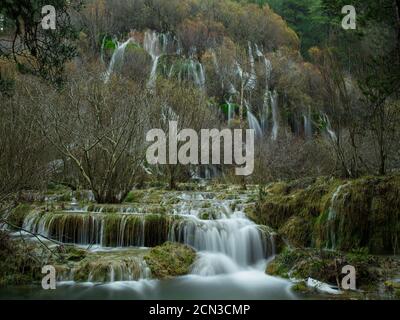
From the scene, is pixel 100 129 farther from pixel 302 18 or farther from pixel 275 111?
pixel 302 18

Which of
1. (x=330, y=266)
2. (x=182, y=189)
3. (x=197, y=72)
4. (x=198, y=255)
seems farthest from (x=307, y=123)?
(x=330, y=266)

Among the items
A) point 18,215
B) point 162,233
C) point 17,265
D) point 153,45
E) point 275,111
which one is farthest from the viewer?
point 153,45

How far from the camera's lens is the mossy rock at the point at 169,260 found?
444 inches

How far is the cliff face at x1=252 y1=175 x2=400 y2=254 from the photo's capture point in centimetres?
1191

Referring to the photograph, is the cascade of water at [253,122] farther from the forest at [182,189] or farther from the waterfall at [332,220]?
the waterfall at [332,220]

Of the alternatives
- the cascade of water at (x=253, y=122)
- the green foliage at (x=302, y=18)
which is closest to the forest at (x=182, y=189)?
the cascade of water at (x=253, y=122)

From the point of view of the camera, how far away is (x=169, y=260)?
11.8 meters

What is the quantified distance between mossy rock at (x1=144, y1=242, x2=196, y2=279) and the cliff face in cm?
349

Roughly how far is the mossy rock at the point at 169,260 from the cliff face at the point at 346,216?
349 centimetres

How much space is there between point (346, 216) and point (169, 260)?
5480 mm

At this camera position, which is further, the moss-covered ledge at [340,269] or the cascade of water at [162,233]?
the cascade of water at [162,233]

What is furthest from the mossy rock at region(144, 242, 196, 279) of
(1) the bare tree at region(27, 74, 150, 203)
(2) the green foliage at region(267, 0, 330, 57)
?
(2) the green foliage at region(267, 0, 330, 57)

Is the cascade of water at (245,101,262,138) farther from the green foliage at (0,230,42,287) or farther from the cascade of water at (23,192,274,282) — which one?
the green foliage at (0,230,42,287)
